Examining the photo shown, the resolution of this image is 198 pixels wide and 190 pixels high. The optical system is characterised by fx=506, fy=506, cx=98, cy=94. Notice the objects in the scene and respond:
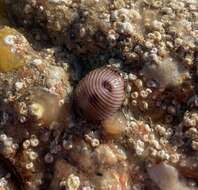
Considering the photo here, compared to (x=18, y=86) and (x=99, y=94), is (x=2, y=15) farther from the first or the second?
(x=99, y=94)

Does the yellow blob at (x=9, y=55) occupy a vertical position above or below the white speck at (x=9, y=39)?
below

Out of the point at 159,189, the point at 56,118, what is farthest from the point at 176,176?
the point at 56,118

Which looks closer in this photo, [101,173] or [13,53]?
[101,173]

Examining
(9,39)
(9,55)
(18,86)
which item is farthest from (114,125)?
(9,39)

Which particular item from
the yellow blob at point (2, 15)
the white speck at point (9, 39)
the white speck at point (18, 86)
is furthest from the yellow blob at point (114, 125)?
the yellow blob at point (2, 15)

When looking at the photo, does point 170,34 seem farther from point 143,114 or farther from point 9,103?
point 9,103

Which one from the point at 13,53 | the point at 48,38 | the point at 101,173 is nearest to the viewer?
the point at 101,173

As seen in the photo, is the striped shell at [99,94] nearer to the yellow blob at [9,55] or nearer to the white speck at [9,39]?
the yellow blob at [9,55]
